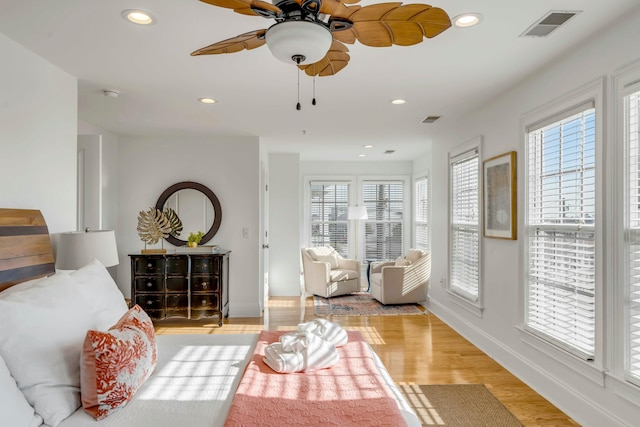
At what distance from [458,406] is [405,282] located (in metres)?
3.23

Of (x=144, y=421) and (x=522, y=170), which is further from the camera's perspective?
(x=522, y=170)

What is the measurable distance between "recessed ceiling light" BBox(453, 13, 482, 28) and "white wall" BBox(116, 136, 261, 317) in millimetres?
3634

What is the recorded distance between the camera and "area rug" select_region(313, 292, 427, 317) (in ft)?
18.8

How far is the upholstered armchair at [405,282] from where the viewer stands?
20.1ft

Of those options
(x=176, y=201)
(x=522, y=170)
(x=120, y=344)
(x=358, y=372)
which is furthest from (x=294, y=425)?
(x=176, y=201)

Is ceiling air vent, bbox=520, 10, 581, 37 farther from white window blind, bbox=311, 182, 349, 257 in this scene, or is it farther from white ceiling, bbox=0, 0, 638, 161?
white window blind, bbox=311, 182, 349, 257

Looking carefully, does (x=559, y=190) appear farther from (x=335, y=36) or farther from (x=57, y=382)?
(x=57, y=382)

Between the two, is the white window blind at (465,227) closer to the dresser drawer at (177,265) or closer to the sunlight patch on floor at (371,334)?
the sunlight patch on floor at (371,334)

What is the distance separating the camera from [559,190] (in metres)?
2.98

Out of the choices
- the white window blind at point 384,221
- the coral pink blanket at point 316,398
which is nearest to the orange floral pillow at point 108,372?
the coral pink blanket at point 316,398

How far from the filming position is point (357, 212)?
308 inches

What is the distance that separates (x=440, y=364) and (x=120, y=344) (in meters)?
2.97

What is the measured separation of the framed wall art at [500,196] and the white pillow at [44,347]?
3.25m

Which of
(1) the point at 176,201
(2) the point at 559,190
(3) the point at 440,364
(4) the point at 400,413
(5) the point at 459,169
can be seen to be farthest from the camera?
(1) the point at 176,201
